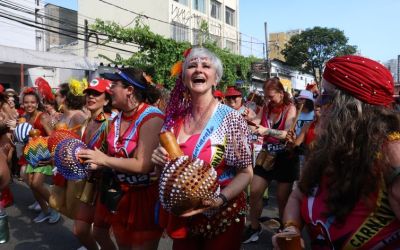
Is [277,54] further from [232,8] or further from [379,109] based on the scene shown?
[379,109]

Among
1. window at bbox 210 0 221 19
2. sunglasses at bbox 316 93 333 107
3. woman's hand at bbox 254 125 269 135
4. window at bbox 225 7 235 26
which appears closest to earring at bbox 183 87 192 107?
sunglasses at bbox 316 93 333 107

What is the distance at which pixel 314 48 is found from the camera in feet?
181

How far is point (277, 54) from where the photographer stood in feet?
208

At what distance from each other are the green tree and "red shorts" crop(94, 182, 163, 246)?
5038cm

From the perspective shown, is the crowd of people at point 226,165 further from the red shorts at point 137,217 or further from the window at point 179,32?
the window at point 179,32

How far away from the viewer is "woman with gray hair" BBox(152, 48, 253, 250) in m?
2.25

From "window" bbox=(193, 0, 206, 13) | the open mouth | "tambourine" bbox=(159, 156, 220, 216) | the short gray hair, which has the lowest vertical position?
"tambourine" bbox=(159, 156, 220, 216)

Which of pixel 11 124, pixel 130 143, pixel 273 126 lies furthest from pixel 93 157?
pixel 11 124

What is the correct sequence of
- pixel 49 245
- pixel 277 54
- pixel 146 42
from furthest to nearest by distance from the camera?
pixel 277 54
pixel 146 42
pixel 49 245

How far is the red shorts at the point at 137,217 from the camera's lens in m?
2.70

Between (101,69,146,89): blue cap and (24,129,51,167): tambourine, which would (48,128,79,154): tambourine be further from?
(24,129,51,167): tambourine

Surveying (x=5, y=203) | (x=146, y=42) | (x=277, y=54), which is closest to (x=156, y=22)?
(x=146, y=42)

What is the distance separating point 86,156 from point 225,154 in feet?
3.50

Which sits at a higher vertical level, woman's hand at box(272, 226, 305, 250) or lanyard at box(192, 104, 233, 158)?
lanyard at box(192, 104, 233, 158)
